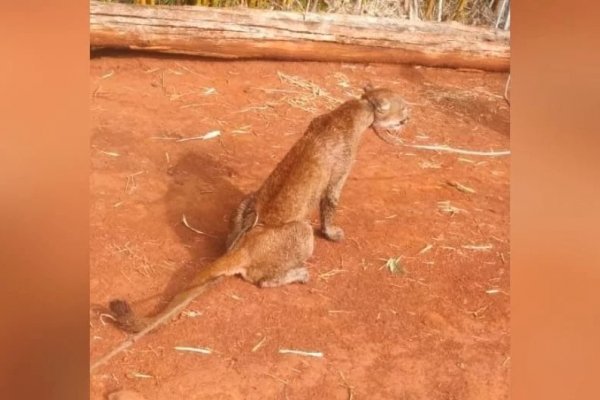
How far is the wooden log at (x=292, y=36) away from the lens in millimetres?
5336

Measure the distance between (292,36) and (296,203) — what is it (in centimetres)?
244

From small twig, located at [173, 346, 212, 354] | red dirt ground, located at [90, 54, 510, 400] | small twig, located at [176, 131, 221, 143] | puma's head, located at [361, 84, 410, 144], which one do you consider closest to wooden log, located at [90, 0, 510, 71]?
red dirt ground, located at [90, 54, 510, 400]

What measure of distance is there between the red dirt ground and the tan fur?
0.08 meters

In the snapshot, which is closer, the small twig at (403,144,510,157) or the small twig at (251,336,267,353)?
the small twig at (251,336,267,353)

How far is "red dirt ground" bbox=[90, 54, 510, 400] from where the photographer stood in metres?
2.73

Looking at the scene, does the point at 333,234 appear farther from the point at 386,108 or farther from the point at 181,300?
the point at 181,300

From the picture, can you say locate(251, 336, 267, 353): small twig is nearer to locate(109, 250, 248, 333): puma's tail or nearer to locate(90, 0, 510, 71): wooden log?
locate(109, 250, 248, 333): puma's tail

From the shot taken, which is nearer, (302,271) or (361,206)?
(302,271)

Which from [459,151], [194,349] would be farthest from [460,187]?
[194,349]

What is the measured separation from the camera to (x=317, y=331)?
3.01 m
